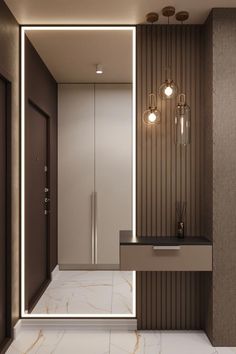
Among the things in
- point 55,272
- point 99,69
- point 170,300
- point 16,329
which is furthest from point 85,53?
point 16,329

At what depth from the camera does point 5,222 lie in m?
2.90

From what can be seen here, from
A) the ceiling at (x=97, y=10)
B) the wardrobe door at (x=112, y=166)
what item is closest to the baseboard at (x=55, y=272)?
the wardrobe door at (x=112, y=166)

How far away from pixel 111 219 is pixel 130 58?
4.56ft

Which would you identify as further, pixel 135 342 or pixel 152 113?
pixel 152 113

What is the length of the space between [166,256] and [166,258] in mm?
14

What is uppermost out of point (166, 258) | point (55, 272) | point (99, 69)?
point (99, 69)

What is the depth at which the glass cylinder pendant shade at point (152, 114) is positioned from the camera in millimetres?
3086

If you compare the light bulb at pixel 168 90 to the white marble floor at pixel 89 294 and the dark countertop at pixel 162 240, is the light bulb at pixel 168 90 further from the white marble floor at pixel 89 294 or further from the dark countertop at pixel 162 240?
the white marble floor at pixel 89 294

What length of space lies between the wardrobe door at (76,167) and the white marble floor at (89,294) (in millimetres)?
147

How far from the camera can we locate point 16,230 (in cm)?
308

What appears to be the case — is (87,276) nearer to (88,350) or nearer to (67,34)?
(88,350)

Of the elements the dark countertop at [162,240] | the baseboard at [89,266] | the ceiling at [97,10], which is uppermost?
the ceiling at [97,10]

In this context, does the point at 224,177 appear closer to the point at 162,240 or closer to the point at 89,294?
the point at 162,240

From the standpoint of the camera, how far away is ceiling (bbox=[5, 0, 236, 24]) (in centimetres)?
278
